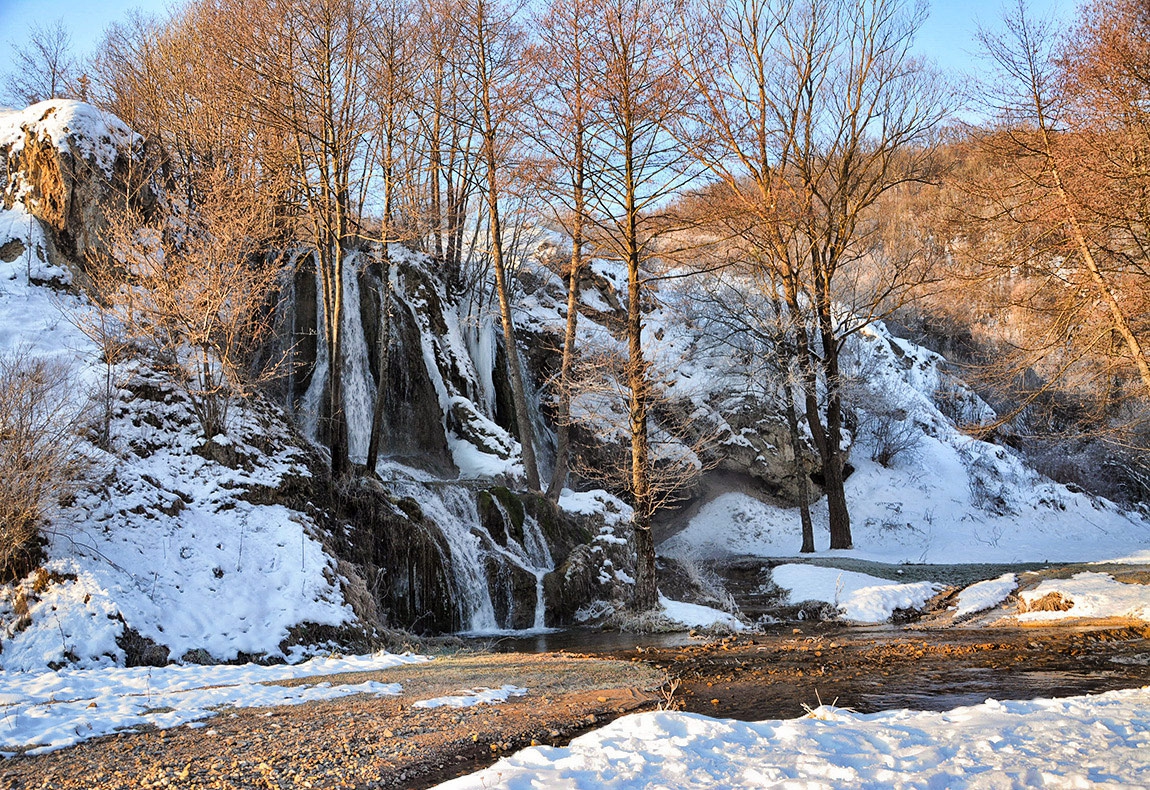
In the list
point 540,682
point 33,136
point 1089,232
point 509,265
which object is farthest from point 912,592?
point 33,136

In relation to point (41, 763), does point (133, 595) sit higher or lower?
higher

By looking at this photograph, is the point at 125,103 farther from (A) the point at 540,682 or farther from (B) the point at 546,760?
(B) the point at 546,760

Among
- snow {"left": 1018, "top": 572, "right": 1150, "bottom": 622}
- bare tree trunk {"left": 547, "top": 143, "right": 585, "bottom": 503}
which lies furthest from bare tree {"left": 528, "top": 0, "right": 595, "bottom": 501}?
snow {"left": 1018, "top": 572, "right": 1150, "bottom": 622}

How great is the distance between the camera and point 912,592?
43.5ft

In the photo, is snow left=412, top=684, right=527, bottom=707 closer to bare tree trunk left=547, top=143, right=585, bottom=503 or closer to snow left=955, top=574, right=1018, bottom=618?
bare tree trunk left=547, top=143, right=585, bottom=503

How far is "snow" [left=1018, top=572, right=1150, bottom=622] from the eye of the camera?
10023 mm

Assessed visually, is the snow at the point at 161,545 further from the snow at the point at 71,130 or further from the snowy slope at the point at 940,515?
the snowy slope at the point at 940,515

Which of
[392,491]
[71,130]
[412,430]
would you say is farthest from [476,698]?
[71,130]

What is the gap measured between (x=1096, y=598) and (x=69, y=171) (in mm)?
18777

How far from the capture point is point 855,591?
43.4ft

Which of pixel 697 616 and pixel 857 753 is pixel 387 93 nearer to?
pixel 697 616

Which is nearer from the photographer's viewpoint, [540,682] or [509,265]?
[540,682]

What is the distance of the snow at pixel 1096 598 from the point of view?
10.0 metres

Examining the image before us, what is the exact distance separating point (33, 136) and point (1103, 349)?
19373mm
